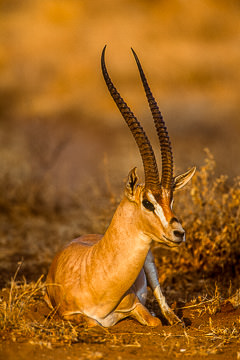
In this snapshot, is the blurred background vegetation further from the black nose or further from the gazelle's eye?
the black nose

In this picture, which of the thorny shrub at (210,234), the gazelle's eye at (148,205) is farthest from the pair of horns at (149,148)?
the thorny shrub at (210,234)

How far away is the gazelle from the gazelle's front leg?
344mm

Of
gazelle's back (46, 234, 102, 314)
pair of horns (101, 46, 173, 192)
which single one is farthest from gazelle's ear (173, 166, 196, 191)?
gazelle's back (46, 234, 102, 314)

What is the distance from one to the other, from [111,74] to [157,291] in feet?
100

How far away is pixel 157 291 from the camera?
657 cm

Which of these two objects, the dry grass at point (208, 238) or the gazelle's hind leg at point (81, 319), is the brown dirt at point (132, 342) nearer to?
the gazelle's hind leg at point (81, 319)

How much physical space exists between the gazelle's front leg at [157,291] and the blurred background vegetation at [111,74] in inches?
387

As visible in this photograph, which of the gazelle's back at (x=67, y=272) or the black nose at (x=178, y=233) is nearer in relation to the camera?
the black nose at (x=178, y=233)

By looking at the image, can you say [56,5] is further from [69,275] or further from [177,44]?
[69,275]

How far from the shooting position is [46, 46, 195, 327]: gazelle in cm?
524

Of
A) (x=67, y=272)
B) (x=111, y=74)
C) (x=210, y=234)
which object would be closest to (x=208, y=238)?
(x=210, y=234)

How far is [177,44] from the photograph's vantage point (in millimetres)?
39375

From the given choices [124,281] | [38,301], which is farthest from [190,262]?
[124,281]

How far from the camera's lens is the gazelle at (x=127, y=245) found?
524 cm
